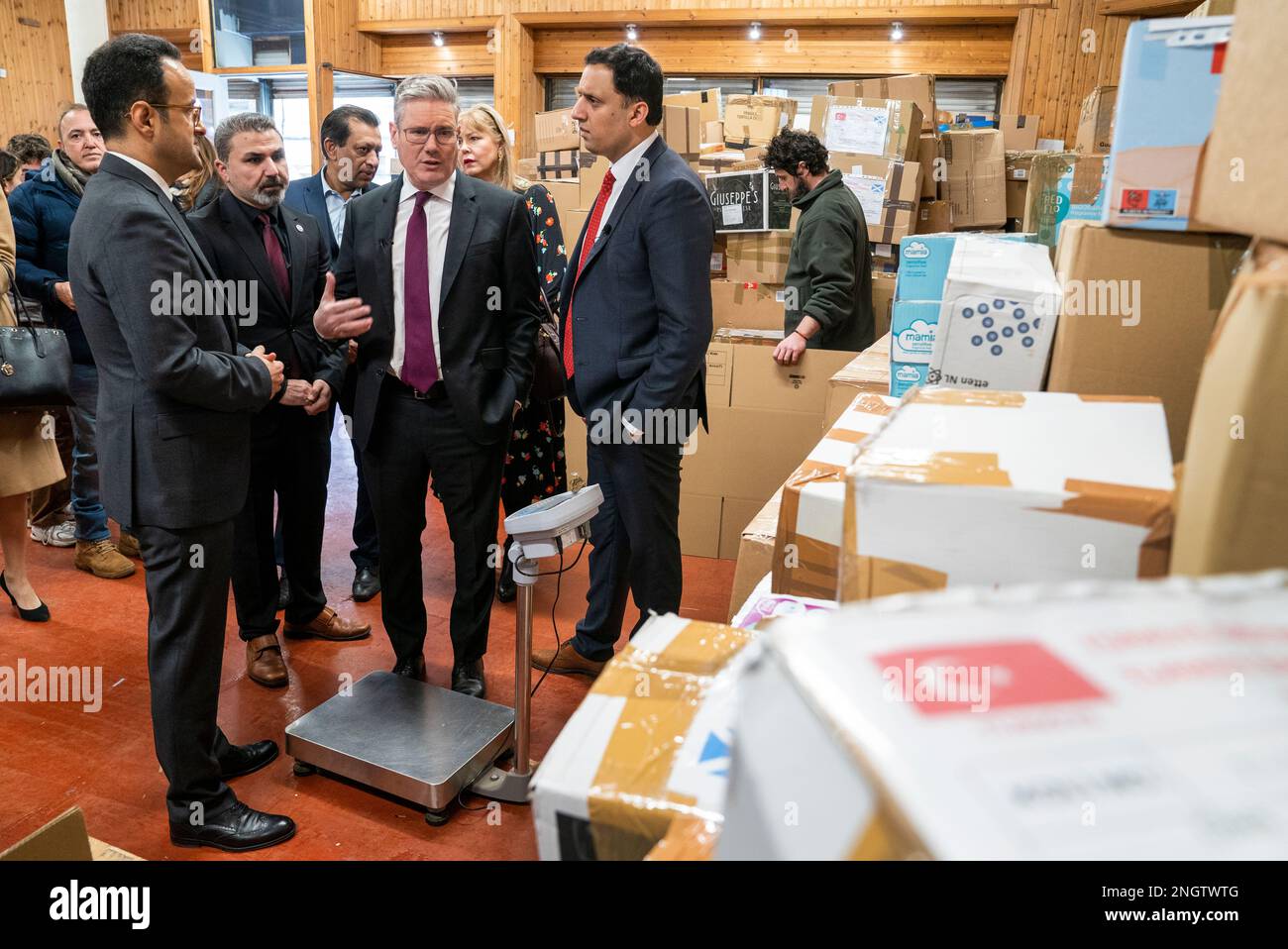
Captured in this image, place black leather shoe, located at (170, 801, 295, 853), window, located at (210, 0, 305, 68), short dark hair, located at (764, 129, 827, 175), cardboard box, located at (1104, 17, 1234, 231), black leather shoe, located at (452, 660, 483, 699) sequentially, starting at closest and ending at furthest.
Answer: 1. cardboard box, located at (1104, 17, 1234, 231)
2. black leather shoe, located at (170, 801, 295, 853)
3. black leather shoe, located at (452, 660, 483, 699)
4. short dark hair, located at (764, 129, 827, 175)
5. window, located at (210, 0, 305, 68)

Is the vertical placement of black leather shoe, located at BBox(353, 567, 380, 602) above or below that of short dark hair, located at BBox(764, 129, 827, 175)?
below

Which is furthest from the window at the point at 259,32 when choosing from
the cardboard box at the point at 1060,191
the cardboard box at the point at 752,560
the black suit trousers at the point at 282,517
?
the cardboard box at the point at 752,560

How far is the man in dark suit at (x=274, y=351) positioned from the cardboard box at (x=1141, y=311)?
1998 mm

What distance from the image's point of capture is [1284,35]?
87cm

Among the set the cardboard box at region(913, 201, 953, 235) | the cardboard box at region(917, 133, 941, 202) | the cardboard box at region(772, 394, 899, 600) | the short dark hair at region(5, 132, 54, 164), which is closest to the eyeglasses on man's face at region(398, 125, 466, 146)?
the cardboard box at region(772, 394, 899, 600)

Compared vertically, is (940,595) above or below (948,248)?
below

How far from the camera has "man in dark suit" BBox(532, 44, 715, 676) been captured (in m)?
2.28

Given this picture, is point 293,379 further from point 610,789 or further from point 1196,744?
point 1196,744

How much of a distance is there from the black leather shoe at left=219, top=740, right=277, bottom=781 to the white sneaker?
2056mm

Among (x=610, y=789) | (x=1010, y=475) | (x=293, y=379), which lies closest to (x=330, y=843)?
(x=293, y=379)

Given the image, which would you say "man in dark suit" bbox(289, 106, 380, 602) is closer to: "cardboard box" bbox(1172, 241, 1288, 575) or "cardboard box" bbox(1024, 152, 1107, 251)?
"cardboard box" bbox(1024, 152, 1107, 251)

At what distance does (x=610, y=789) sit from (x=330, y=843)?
1.53 meters

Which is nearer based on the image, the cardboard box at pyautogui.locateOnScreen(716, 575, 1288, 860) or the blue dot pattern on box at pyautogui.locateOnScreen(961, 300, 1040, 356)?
the cardboard box at pyautogui.locateOnScreen(716, 575, 1288, 860)

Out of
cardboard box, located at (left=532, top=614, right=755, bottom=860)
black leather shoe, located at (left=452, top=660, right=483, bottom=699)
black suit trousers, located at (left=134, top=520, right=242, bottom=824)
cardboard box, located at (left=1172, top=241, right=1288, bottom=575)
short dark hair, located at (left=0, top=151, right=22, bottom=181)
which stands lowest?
black leather shoe, located at (left=452, top=660, right=483, bottom=699)
